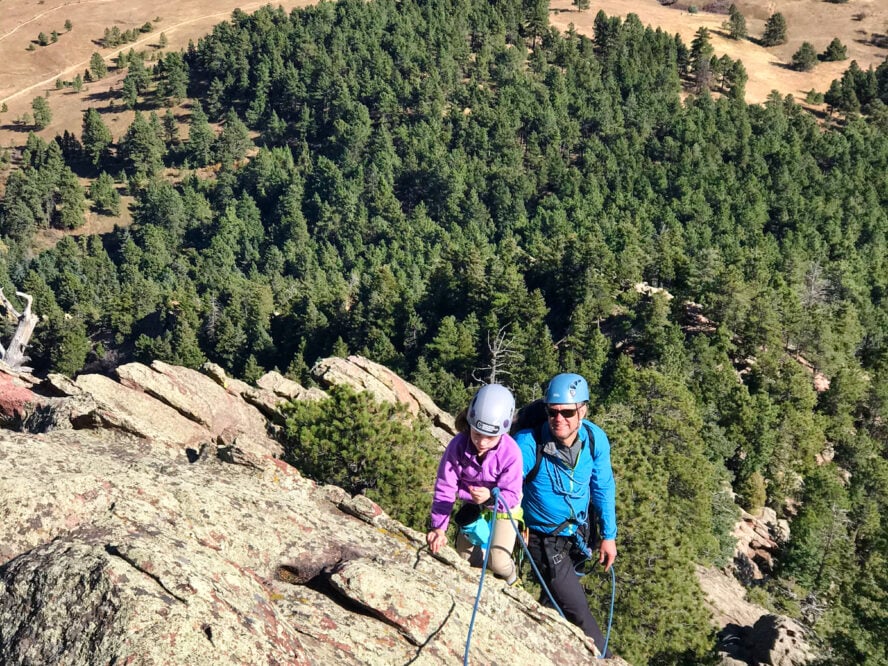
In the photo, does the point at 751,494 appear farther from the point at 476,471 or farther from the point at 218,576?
the point at 218,576

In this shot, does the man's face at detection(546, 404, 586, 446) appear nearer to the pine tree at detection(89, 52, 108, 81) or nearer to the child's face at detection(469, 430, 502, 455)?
the child's face at detection(469, 430, 502, 455)

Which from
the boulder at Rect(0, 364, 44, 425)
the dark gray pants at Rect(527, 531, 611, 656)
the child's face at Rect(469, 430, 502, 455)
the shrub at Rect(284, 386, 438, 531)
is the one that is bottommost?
the shrub at Rect(284, 386, 438, 531)

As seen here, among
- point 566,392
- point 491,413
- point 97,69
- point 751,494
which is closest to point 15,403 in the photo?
point 491,413

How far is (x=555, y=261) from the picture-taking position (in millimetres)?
84250

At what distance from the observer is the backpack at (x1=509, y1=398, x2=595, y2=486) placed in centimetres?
1049

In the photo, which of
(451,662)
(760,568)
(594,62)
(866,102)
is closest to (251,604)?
(451,662)

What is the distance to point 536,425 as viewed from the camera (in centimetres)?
1067

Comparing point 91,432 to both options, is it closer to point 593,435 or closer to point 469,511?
point 469,511

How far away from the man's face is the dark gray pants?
1.63m

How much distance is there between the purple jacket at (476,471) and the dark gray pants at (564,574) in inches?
54.1

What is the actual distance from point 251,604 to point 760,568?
52197mm

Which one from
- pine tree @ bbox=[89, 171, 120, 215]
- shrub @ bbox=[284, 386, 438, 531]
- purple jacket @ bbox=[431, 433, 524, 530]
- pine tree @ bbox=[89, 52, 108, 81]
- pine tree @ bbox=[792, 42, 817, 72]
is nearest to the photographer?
purple jacket @ bbox=[431, 433, 524, 530]

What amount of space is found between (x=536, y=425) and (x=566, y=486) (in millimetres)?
886

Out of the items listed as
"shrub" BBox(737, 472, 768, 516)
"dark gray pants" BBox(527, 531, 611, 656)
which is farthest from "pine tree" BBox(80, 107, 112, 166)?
"dark gray pants" BBox(527, 531, 611, 656)
